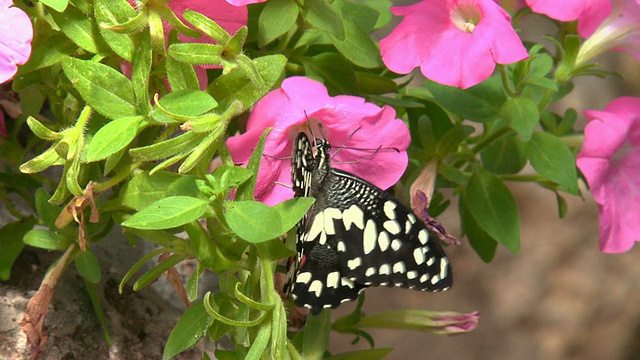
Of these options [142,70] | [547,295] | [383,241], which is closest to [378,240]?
[383,241]

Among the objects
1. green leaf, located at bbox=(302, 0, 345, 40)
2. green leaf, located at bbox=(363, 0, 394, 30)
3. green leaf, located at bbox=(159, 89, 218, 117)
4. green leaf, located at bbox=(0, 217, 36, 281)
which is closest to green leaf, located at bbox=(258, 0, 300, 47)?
green leaf, located at bbox=(302, 0, 345, 40)

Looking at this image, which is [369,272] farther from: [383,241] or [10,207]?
[10,207]

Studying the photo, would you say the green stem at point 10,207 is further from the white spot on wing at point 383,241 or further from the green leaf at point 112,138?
the white spot on wing at point 383,241

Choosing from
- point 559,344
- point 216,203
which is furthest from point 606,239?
point 559,344

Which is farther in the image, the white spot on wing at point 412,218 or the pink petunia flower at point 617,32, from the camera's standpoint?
the pink petunia flower at point 617,32

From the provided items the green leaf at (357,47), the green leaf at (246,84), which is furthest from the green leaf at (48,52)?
the green leaf at (357,47)

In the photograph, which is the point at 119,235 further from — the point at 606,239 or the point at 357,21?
the point at 606,239
